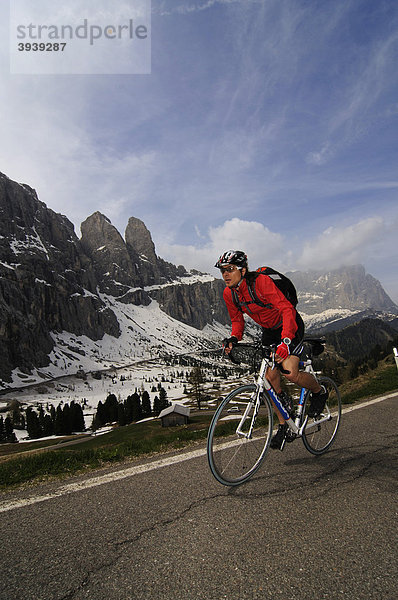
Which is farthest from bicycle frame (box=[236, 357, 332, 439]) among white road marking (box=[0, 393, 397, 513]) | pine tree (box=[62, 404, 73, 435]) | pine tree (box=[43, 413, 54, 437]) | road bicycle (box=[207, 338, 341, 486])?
pine tree (box=[43, 413, 54, 437])

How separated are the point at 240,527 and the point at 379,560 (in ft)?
4.64

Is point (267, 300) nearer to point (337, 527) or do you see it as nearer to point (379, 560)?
point (337, 527)

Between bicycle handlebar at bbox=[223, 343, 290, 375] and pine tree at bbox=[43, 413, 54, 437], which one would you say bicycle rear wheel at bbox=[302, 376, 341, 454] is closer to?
bicycle handlebar at bbox=[223, 343, 290, 375]

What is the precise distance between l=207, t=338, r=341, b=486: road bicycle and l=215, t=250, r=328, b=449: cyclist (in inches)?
6.1

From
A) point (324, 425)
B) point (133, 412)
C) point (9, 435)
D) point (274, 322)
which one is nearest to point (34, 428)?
point (9, 435)

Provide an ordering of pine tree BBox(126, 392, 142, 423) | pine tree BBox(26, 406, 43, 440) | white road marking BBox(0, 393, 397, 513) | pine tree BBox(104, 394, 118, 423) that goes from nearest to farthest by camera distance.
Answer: white road marking BBox(0, 393, 397, 513) → pine tree BBox(26, 406, 43, 440) → pine tree BBox(126, 392, 142, 423) → pine tree BBox(104, 394, 118, 423)

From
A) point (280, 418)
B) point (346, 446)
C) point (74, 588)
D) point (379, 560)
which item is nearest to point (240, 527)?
point (379, 560)

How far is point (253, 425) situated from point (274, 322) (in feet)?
6.54

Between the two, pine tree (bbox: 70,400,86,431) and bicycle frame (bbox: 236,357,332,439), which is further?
pine tree (bbox: 70,400,86,431)

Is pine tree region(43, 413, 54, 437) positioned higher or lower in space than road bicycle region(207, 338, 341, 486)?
lower

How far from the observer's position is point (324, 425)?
6938 mm

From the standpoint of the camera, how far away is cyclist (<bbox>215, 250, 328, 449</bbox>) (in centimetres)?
574

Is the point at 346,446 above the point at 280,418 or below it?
below

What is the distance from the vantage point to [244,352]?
630cm
